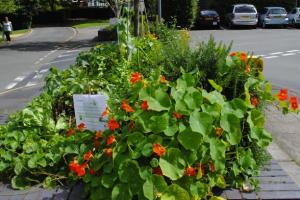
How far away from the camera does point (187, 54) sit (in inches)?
194

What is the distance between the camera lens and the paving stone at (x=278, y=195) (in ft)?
13.0

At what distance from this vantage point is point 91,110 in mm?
4605

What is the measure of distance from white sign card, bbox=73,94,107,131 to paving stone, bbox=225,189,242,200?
46.7 inches

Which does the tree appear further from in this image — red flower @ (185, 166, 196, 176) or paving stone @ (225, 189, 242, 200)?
red flower @ (185, 166, 196, 176)

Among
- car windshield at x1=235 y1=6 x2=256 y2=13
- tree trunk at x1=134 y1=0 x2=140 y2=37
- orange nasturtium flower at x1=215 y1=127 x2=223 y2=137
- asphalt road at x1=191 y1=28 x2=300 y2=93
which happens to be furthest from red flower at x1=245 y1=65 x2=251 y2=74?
car windshield at x1=235 y1=6 x2=256 y2=13

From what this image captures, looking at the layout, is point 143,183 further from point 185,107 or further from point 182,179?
point 185,107

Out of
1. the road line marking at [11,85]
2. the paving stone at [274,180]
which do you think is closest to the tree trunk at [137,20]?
the road line marking at [11,85]

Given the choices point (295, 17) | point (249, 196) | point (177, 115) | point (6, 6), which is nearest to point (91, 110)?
point (177, 115)

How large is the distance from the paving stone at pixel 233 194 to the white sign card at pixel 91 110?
3.89 ft

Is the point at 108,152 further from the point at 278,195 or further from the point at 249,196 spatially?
the point at 278,195

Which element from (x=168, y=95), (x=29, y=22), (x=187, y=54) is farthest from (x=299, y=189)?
(x=29, y=22)

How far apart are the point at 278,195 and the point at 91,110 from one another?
1774 millimetres

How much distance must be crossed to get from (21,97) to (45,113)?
6.35 meters

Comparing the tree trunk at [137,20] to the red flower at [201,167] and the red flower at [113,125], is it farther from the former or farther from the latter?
the red flower at [201,167]
